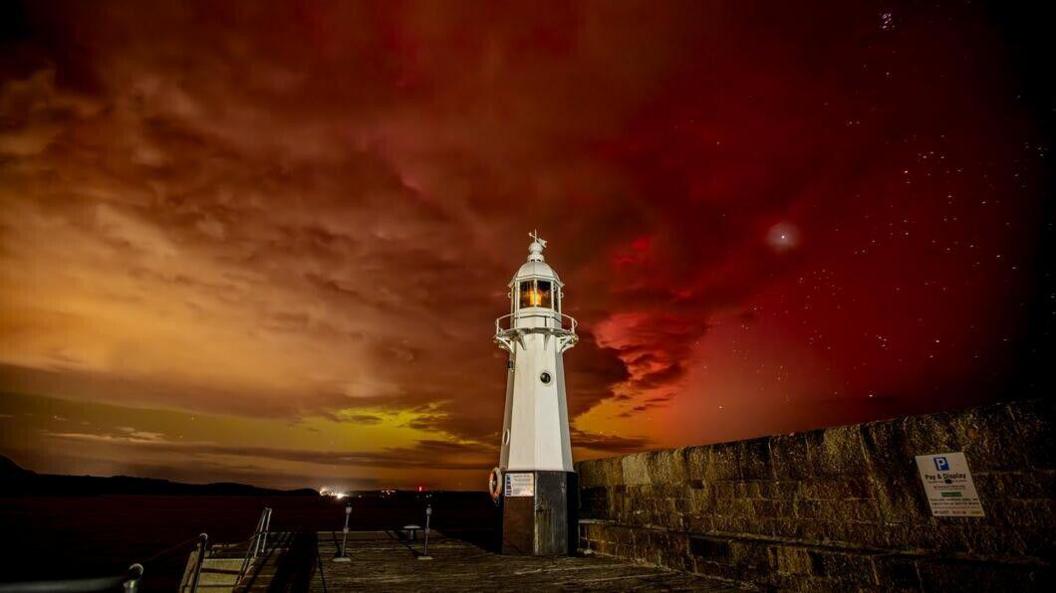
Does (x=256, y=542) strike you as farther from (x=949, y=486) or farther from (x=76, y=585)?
(x=949, y=486)

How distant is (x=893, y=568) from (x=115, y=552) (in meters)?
48.6

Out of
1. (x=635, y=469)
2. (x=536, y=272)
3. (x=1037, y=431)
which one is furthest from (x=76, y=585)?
(x=536, y=272)

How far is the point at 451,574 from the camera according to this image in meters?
8.77

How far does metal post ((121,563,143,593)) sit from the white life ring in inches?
396

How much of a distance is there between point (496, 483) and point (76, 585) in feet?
37.0

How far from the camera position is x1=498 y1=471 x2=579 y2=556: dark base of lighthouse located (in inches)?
431

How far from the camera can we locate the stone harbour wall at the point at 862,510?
4.08 meters

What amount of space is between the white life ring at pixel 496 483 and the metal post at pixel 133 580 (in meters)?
10.1


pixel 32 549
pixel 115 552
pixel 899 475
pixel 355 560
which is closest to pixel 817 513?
pixel 899 475

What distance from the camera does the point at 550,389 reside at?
1227 centimetres

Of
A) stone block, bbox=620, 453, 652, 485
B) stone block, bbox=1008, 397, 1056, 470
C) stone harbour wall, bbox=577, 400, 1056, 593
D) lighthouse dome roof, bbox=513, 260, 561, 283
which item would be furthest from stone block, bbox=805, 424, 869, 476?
lighthouse dome roof, bbox=513, 260, 561, 283

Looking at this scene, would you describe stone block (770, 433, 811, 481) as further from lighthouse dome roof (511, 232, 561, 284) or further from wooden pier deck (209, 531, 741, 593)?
lighthouse dome roof (511, 232, 561, 284)

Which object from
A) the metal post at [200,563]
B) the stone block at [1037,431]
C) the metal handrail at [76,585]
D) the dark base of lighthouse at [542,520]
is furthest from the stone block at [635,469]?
the metal handrail at [76,585]

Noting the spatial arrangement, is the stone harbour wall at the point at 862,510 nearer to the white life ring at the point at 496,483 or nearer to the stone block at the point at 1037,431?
the stone block at the point at 1037,431
